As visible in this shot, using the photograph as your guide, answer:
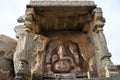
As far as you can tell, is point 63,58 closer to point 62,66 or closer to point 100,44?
point 62,66

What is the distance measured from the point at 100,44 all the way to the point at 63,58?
136cm

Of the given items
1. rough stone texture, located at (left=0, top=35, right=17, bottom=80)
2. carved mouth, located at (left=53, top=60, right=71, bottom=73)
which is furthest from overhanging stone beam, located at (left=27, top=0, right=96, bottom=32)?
rough stone texture, located at (left=0, top=35, right=17, bottom=80)

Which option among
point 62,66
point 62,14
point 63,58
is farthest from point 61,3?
point 62,66

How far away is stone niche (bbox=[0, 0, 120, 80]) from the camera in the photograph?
486 centimetres

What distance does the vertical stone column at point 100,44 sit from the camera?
15.2ft

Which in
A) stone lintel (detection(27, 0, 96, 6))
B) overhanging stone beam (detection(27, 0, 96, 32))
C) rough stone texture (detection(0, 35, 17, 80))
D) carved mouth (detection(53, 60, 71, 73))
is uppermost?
stone lintel (detection(27, 0, 96, 6))

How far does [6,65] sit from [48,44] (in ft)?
6.54

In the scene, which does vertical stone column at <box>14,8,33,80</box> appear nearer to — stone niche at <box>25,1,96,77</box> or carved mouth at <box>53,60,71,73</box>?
stone niche at <box>25,1,96,77</box>

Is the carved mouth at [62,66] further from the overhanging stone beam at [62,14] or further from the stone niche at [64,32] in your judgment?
the overhanging stone beam at [62,14]

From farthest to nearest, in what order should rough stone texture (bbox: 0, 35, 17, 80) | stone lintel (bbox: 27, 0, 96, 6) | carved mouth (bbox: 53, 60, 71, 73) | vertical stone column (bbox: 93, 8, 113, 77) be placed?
rough stone texture (bbox: 0, 35, 17, 80) < carved mouth (bbox: 53, 60, 71, 73) < stone lintel (bbox: 27, 0, 96, 6) < vertical stone column (bbox: 93, 8, 113, 77)

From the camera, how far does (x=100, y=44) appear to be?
193 inches

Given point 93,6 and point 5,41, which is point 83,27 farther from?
point 5,41

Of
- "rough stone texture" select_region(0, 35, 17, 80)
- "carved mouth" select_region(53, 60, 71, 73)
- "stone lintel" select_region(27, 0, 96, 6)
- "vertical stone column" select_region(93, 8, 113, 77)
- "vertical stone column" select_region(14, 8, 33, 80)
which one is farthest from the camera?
"rough stone texture" select_region(0, 35, 17, 80)

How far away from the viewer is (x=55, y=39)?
6.40 meters
